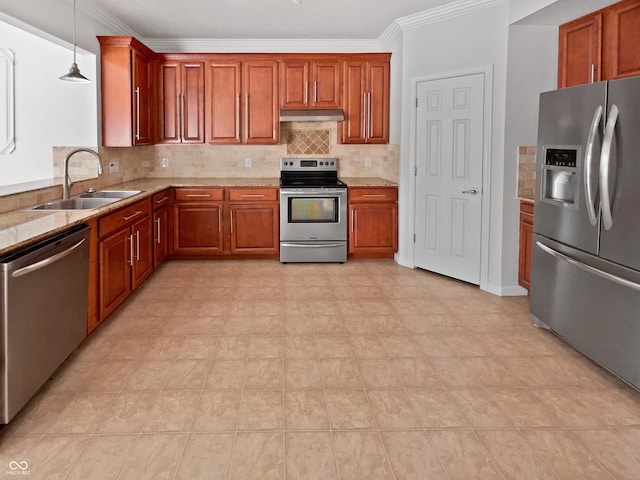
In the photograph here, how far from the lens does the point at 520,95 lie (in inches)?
189

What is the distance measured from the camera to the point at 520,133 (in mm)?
4863

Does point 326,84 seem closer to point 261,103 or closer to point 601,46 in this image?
point 261,103

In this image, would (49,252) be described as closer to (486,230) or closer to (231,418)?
(231,418)

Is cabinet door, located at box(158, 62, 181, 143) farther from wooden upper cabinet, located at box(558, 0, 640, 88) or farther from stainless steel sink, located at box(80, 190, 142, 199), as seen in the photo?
wooden upper cabinet, located at box(558, 0, 640, 88)

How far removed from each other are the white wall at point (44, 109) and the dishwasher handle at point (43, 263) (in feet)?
8.09

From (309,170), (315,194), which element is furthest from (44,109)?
(309,170)

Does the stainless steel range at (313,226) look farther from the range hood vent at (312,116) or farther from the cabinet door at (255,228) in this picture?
the range hood vent at (312,116)

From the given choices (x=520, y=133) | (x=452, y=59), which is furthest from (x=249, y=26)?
(x=520, y=133)

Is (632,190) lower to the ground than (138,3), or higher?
lower

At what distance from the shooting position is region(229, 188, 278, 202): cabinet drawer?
632 cm

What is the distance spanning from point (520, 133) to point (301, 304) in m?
2.31

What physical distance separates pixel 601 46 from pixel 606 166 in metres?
1.29

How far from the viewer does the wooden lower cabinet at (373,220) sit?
631 centimetres

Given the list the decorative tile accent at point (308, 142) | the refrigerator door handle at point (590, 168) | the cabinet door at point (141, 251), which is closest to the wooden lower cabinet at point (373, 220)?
the decorative tile accent at point (308, 142)
